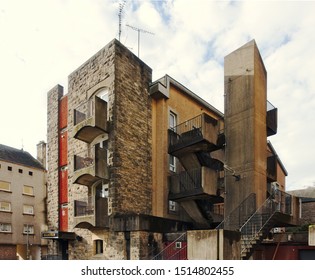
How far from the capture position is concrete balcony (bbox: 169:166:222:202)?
1245 centimetres

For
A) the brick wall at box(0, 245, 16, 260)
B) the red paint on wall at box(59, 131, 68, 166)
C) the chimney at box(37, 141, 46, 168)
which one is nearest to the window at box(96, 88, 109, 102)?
the red paint on wall at box(59, 131, 68, 166)

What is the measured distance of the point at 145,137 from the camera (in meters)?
13.7

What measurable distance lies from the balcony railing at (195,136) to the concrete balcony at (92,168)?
3.15 m

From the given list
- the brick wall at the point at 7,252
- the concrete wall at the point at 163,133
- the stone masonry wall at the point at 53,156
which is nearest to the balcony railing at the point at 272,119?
the concrete wall at the point at 163,133

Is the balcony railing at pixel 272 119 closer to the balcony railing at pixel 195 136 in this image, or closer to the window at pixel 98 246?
the balcony railing at pixel 195 136

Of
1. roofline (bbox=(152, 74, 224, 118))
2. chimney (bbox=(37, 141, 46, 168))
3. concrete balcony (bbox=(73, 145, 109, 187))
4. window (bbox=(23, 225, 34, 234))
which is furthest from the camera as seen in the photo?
chimney (bbox=(37, 141, 46, 168))

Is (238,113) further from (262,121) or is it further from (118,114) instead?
(118,114)

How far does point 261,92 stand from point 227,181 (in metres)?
3.37

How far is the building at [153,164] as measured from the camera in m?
11.1

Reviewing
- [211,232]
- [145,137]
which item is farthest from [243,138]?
[211,232]

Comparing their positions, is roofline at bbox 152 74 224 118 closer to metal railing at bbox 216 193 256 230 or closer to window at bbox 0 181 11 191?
metal railing at bbox 216 193 256 230

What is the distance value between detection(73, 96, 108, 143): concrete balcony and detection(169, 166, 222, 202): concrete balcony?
3558mm

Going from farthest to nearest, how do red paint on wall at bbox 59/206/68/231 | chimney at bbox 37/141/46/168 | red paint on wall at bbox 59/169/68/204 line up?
chimney at bbox 37/141/46/168 → red paint on wall at bbox 59/169/68/204 → red paint on wall at bbox 59/206/68/231

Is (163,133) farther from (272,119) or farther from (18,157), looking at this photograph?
(18,157)
